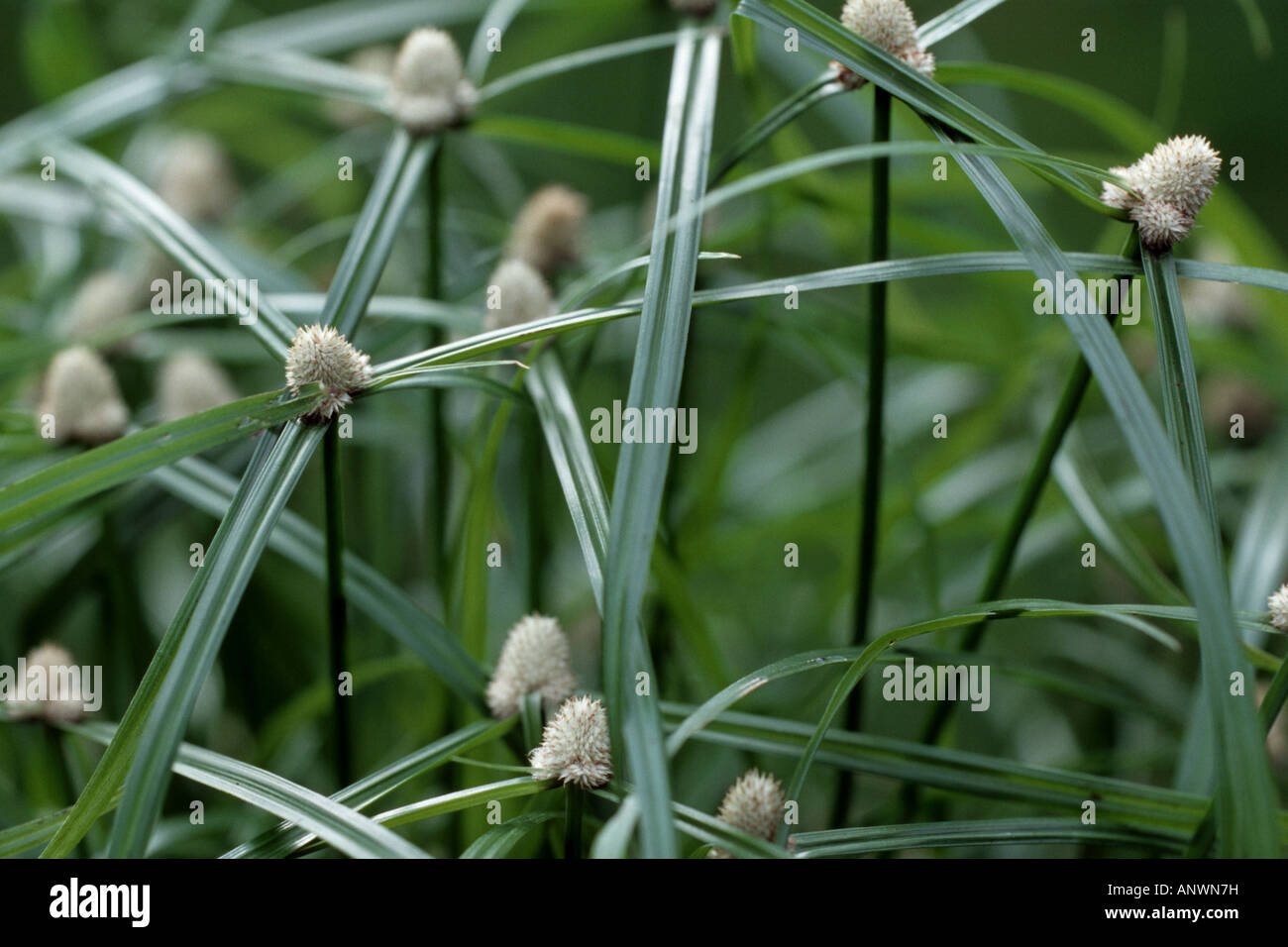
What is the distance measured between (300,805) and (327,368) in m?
0.11

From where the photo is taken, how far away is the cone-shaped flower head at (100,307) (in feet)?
1.49

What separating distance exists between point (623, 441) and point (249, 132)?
64cm

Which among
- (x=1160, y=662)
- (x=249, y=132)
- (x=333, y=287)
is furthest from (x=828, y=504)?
(x=249, y=132)

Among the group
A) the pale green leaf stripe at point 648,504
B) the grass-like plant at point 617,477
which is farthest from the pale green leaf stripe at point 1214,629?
the pale green leaf stripe at point 648,504

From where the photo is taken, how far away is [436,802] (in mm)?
244

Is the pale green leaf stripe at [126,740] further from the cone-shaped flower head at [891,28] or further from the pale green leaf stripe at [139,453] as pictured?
the cone-shaped flower head at [891,28]

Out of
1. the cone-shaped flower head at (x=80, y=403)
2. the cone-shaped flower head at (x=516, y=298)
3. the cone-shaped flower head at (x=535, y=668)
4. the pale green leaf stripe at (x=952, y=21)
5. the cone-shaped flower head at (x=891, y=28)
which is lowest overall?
the cone-shaped flower head at (x=535, y=668)

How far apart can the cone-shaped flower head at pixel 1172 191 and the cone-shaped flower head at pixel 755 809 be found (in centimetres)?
18

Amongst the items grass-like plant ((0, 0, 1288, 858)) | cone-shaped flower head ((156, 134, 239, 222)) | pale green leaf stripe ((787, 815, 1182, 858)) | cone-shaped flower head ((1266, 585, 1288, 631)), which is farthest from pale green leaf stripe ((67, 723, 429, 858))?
cone-shaped flower head ((156, 134, 239, 222))

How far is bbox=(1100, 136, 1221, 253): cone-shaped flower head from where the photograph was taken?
0.85 ft

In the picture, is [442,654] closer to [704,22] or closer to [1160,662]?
[704,22]

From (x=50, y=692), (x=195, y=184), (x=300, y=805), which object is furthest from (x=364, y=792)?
(x=195, y=184)

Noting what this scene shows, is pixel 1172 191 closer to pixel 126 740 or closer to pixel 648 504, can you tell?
pixel 648 504

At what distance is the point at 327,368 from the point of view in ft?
0.86
